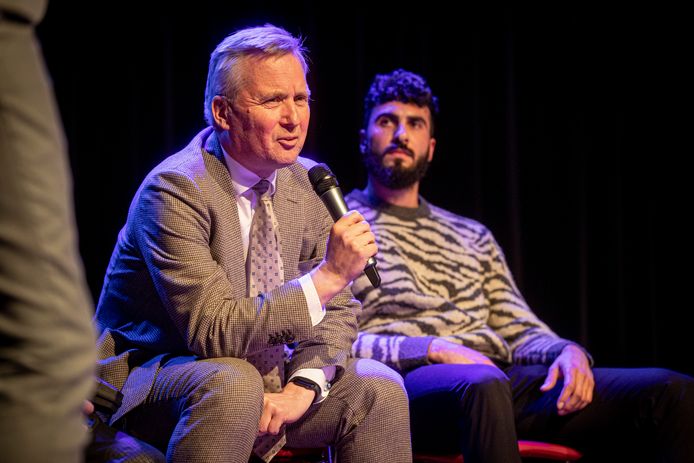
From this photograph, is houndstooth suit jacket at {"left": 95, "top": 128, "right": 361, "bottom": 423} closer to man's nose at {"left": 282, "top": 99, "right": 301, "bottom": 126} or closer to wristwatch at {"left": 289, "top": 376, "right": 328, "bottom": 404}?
wristwatch at {"left": 289, "top": 376, "right": 328, "bottom": 404}

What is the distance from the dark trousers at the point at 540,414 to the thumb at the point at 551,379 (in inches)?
1.9

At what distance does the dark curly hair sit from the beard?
0.55 feet

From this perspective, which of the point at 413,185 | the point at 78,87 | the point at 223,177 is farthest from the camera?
the point at 413,185

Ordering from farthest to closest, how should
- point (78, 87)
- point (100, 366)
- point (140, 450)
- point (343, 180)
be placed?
point (343, 180) < point (78, 87) < point (100, 366) < point (140, 450)

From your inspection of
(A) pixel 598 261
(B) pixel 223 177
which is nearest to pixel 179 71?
(B) pixel 223 177

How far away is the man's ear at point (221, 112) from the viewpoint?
193cm

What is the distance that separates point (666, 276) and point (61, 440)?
308cm

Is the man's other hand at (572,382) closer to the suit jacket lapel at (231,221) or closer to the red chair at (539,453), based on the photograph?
the red chair at (539,453)

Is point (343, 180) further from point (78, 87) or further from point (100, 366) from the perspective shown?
point (100, 366)

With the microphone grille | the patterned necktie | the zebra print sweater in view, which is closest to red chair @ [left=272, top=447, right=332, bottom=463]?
the patterned necktie

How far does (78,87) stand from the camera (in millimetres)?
2641

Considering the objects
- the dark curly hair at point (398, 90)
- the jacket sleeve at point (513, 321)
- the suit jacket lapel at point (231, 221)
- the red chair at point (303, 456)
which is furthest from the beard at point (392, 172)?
the red chair at point (303, 456)

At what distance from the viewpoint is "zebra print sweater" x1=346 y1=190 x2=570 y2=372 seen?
251 cm

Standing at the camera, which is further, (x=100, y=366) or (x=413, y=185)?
(x=413, y=185)
